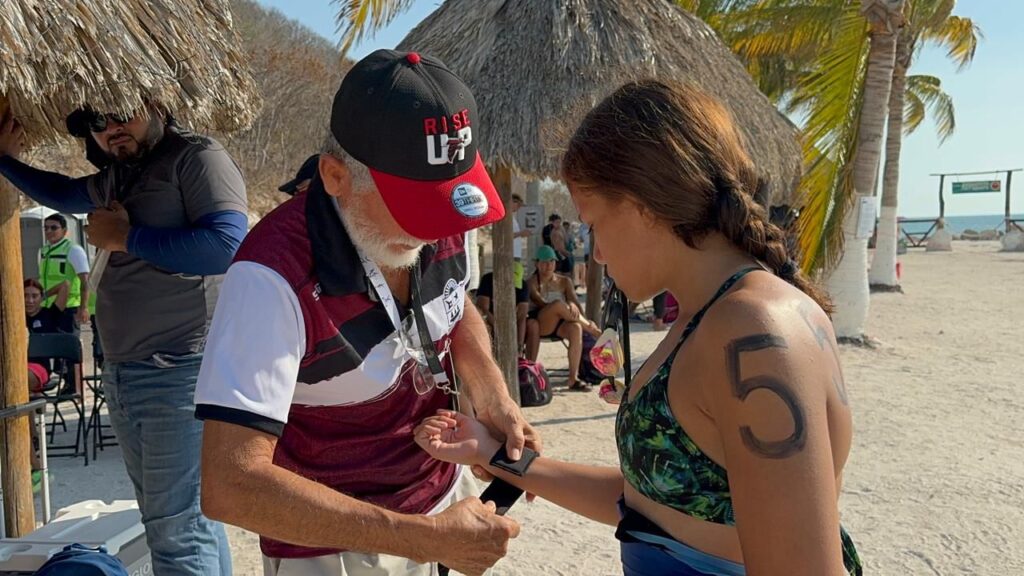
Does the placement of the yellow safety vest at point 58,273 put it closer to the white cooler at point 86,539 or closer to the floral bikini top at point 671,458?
the white cooler at point 86,539

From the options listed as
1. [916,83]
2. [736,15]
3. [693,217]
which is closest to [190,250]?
[693,217]

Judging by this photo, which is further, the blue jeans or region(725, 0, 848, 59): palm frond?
region(725, 0, 848, 59): palm frond

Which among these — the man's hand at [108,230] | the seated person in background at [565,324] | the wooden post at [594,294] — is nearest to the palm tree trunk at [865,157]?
the wooden post at [594,294]

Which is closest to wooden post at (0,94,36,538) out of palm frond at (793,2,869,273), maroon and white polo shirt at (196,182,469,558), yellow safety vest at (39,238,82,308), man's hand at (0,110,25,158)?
man's hand at (0,110,25,158)

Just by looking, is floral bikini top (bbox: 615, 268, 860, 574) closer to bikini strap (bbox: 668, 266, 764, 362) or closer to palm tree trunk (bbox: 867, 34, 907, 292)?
bikini strap (bbox: 668, 266, 764, 362)

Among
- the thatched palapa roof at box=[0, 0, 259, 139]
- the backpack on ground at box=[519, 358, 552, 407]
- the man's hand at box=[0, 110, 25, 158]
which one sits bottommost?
the backpack on ground at box=[519, 358, 552, 407]

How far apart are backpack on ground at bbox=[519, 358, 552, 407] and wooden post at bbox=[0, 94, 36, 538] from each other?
5011mm

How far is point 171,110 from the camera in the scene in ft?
11.3

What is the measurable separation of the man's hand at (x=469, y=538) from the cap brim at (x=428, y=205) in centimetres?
59

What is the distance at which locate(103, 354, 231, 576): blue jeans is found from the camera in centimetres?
289

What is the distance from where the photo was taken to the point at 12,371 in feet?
11.8

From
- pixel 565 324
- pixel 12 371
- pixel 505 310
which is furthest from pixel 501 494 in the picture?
pixel 565 324

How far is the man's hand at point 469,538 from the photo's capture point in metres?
1.67

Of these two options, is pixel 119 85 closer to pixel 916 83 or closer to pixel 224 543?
pixel 224 543
